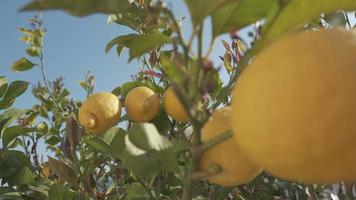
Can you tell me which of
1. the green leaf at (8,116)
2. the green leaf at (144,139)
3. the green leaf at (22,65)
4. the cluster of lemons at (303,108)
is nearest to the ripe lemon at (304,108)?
the cluster of lemons at (303,108)

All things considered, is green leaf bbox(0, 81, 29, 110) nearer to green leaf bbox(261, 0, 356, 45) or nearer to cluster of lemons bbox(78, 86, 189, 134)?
cluster of lemons bbox(78, 86, 189, 134)

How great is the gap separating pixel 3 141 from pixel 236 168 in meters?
1.50

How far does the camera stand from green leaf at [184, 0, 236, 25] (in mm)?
625

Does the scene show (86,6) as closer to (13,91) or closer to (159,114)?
(159,114)

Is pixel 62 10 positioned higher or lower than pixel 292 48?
higher

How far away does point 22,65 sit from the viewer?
2.62 m

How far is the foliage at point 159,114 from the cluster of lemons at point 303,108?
10cm

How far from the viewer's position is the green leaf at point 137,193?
134cm

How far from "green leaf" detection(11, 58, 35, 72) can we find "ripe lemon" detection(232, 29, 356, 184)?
2.24 meters

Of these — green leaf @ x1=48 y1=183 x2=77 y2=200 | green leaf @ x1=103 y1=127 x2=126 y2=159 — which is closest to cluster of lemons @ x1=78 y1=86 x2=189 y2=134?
green leaf @ x1=103 y1=127 x2=126 y2=159

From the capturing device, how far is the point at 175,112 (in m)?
1.29

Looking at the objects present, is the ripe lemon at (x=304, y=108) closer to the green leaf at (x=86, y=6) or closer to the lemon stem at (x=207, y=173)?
the lemon stem at (x=207, y=173)

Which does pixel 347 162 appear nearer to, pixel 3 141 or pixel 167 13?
pixel 167 13

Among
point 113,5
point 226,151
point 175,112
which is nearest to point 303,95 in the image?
point 226,151
